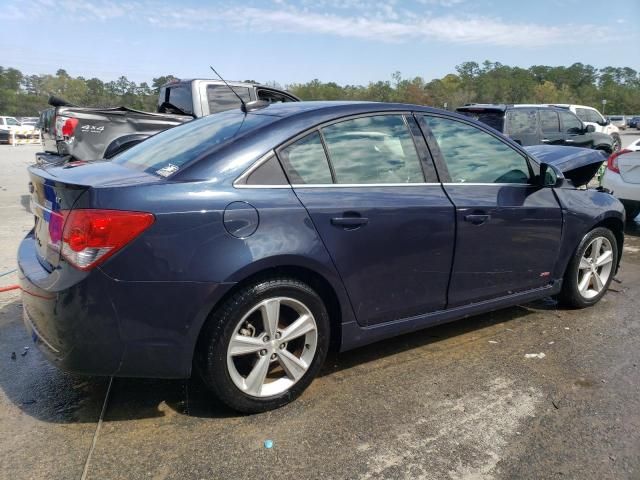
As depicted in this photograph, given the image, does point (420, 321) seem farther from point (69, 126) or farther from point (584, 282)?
point (69, 126)

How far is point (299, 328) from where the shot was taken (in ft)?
9.31

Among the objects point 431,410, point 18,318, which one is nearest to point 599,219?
point 431,410

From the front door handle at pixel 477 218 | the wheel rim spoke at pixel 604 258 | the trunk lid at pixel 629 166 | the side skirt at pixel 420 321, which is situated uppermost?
the trunk lid at pixel 629 166

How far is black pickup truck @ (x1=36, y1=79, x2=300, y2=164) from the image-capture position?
261 inches

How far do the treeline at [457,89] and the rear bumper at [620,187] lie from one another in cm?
5482

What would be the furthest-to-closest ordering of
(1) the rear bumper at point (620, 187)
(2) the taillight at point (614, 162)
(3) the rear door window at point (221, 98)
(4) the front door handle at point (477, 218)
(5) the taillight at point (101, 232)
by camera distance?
(3) the rear door window at point (221, 98) < (2) the taillight at point (614, 162) < (1) the rear bumper at point (620, 187) < (4) the front door handle at point (477, 218) < (5) the taillight at point (101, 232)

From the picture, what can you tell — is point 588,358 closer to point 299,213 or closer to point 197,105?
point 299,213

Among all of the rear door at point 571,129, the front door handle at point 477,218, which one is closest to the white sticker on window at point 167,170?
A: the front door handle at point 477,218

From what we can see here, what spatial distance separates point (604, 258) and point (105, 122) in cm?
585

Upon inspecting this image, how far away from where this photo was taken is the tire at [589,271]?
14.0 feet

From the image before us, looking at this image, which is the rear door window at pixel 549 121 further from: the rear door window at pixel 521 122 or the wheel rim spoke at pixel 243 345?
the wheel rim spoke at pixel 243 345

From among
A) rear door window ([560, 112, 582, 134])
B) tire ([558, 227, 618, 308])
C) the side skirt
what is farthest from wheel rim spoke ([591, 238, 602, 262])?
rear door window ([560, 112, 582, 134])

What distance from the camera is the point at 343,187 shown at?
9.77 feet

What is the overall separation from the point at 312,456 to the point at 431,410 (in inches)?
30.1
